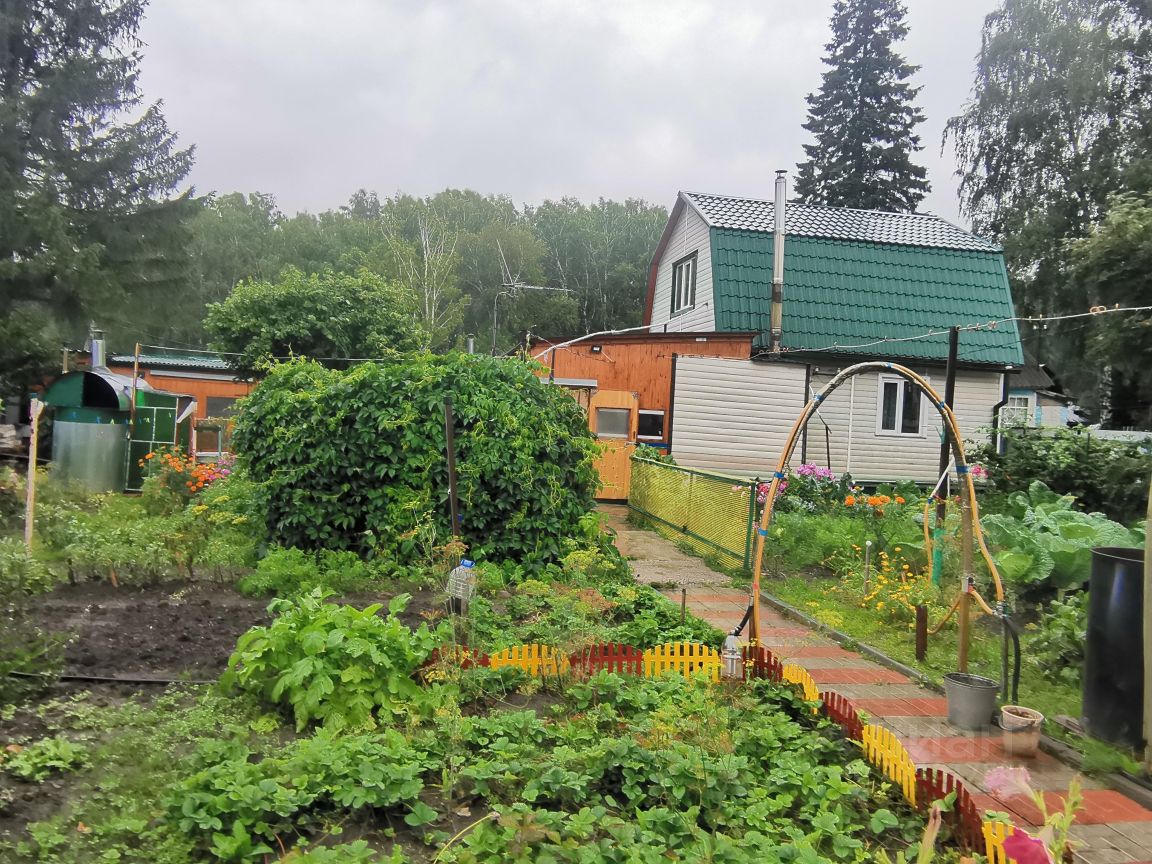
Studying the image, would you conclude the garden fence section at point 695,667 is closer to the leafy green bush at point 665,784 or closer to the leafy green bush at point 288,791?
the leafy green bush at point 665,784

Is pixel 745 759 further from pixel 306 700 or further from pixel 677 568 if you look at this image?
pixel 677 568

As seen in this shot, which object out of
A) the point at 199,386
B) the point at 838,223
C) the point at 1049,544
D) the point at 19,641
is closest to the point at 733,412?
the point at 838,223

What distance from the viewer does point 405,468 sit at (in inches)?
308

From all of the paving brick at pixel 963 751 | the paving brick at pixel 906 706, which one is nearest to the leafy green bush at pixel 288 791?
the paving brick at pixel 963 751

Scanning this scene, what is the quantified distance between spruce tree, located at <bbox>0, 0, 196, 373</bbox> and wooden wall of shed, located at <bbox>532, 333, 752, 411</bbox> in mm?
12874

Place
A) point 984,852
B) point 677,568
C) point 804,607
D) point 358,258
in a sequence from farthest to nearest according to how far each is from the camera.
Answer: point 358,258, point 677,568, point 804,607, point 984,852

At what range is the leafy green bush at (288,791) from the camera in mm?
2979

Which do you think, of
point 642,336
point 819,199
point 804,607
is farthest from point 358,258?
point 804,607

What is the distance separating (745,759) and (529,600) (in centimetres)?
309

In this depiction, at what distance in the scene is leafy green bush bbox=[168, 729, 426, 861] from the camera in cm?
298

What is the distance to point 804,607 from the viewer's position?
7.63 meters

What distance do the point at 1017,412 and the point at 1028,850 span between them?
25269mm

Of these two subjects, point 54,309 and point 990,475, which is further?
point 54,309

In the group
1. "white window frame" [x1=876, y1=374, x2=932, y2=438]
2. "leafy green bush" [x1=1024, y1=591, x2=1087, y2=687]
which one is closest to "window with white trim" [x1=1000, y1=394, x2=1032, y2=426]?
"white window frame" [x1=876, y1=374, x2=932, y2=438]
